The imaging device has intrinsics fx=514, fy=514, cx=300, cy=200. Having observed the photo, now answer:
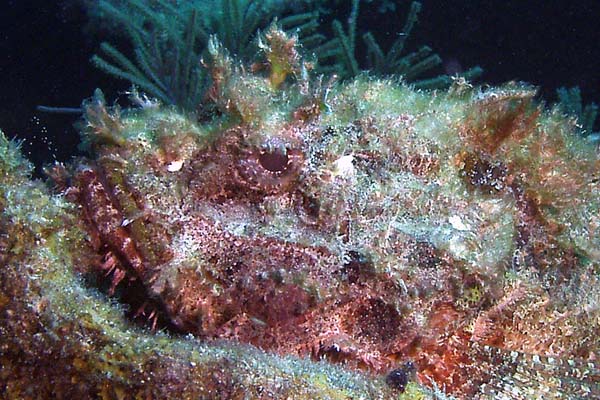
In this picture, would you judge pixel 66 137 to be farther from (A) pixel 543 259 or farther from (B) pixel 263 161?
(A) pixel 543 259

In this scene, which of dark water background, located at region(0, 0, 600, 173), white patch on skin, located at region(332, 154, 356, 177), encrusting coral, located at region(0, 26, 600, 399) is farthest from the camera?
dark water background, located at region(0, 0, 600, 173)

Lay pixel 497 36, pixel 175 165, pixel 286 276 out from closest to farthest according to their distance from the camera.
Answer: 1. pixel 286 276
2. pixel 175 165
3. pixel 497 36

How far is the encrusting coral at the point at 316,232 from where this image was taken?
2.39 meters

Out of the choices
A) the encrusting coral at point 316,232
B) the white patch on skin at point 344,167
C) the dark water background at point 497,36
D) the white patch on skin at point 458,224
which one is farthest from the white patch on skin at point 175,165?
the dark water background at point 497,36

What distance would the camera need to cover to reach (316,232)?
96.9 inches

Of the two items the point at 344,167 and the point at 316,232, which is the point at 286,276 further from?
the point at 344,167

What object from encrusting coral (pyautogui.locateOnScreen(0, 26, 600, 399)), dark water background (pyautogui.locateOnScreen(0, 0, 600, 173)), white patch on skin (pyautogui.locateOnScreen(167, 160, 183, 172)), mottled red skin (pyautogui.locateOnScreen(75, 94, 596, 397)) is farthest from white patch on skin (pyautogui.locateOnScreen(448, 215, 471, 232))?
Answer: dark water background (pyautogui.locateOnScreen(0, 0, 600, 173))

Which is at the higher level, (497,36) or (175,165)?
(497,36)

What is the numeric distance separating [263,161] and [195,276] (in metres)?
0.63

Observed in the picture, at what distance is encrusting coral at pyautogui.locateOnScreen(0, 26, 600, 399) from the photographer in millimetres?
2389

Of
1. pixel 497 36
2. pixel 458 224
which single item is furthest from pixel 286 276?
pixel 497 36

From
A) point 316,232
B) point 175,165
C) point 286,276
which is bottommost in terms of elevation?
point 286,276

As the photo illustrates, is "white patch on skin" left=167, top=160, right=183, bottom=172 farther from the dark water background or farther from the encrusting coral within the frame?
the dark water background

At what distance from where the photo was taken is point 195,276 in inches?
94.1
